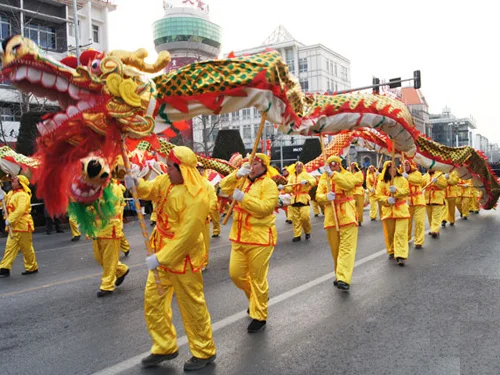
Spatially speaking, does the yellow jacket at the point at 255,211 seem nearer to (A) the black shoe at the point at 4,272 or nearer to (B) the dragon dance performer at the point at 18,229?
(B) the dragon dance performer at the point at 18,229

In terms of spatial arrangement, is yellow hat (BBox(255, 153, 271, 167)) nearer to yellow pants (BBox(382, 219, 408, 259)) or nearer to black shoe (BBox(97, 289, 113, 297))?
black shoe (BBox(97, 289, 113, 297))

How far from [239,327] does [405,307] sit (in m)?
2.10

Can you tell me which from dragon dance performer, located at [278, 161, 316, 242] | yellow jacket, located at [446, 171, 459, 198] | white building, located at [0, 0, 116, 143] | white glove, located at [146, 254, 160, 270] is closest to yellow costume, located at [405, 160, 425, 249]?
dragon dance performer, located at [278, 161, 316, 242]

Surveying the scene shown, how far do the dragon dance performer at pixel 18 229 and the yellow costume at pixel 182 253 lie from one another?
17.6 ft

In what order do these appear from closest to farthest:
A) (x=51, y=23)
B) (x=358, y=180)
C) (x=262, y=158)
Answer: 1. (x=262, y=158)
2. (x=358, y=180)
3. (x=51, y=23)

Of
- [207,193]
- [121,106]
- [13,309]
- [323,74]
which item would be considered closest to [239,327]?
[207,193]

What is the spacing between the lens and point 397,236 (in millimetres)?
8438

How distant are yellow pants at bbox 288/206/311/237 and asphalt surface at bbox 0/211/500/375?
8.80 ft

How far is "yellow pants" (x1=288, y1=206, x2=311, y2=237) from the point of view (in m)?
12.0

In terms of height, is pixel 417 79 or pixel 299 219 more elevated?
pixel 417 79

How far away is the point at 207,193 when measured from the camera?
13.6ft

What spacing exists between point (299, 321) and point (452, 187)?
9.97 meters

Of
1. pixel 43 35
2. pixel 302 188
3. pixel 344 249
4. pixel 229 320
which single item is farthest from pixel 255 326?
pixel 43 35

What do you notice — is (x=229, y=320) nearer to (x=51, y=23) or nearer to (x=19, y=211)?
(x=19, y=211)
